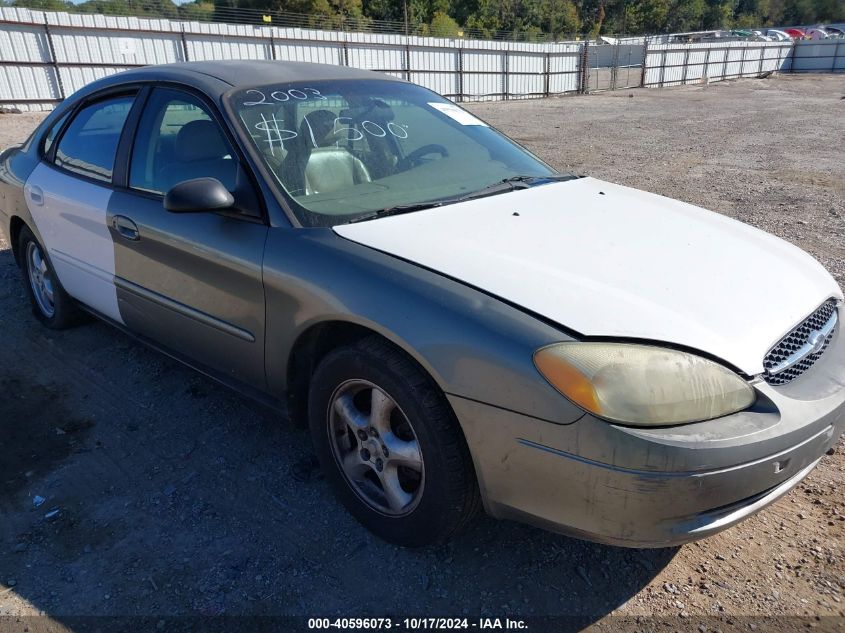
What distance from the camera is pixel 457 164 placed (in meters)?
3.08

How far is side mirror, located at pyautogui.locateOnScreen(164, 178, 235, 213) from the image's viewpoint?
2477 millimetres

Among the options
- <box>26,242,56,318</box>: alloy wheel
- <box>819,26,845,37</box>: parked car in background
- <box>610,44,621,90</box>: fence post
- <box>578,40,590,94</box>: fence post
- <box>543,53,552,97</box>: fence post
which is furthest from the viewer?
<box>819,26,845,37</box>: parked car in background

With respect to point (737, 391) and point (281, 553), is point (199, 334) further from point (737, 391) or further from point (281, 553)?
point (737, 391)

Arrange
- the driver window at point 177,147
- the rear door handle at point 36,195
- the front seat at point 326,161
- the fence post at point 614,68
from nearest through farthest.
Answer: the front seat at point 326,161
the driver window at point 177,147
the rear door handle at point 36,195
the fence post at point 614,68

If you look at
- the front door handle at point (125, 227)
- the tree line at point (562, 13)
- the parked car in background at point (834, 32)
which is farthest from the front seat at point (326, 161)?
the parked car in background at point (834, 32)

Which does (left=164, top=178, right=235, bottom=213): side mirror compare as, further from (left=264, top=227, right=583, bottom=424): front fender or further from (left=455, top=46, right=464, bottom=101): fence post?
(left=455, top=46, right=464, bottom=101): fence post

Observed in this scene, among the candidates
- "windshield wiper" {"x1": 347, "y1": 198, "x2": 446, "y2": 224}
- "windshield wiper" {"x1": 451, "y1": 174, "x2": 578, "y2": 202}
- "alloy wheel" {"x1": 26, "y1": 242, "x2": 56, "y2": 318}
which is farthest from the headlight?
"alloy wheel" {"x1": 26, "y1": 242, "x2": 56, "y2": 318}

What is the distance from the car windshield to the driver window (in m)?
0.19

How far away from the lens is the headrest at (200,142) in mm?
2844

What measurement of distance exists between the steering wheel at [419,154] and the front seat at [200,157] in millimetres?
740

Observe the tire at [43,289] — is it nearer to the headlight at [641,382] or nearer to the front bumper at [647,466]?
the front bumper at [647,466]

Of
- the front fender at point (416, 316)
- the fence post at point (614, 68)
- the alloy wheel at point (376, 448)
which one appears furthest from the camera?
the fence post at point (614, 68)

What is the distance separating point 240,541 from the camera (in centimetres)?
246

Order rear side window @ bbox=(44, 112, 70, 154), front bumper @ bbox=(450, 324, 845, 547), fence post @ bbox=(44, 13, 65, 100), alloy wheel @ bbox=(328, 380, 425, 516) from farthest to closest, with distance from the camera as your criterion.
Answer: fence post @ bbox=(44, 13, 65, 100) → rear side window @ bbox=(44, 112, 70, 154) → alloy wheel @ bbox=(328, 380, 425, 516) → front bumper @ bbox=(450, 324, 845, 547)
